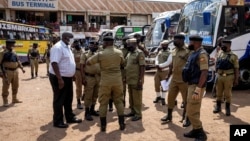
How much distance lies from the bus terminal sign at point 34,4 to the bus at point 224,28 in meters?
30.8

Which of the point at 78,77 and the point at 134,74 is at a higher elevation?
the point at 134,74

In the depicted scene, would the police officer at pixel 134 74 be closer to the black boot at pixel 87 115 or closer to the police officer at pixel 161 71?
the black boot at pixel 87 115

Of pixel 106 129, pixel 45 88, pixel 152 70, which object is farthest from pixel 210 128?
pixel 152 70

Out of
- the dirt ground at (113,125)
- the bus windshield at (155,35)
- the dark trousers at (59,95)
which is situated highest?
the bus windshield at (155,35)

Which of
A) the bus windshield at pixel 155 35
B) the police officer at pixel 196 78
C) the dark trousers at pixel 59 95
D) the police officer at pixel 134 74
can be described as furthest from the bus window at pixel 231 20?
the bus windshield at pixel 155 35

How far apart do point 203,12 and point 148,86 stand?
11.0ft

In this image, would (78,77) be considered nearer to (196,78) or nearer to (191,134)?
(191,134)

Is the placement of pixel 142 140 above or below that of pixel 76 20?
below

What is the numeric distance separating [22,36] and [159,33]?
1147cm

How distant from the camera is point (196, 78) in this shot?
4.82m

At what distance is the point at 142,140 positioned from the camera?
5180 millimetres

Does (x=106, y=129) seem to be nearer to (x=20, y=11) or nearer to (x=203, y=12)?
(x=203, y=12)

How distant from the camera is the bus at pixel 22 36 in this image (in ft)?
65.6

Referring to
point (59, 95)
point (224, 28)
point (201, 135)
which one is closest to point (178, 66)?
point (201, 135)
